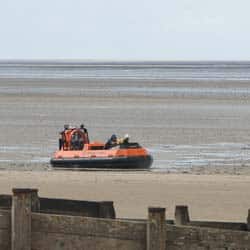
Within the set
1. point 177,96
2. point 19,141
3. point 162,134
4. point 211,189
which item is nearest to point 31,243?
point 211,189

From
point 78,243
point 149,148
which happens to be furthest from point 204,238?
point 149,148

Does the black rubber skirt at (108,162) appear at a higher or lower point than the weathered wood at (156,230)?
lower

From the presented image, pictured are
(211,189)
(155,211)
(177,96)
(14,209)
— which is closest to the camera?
(155,211)

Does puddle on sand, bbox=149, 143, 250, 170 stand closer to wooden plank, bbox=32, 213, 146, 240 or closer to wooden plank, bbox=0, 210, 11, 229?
wooden plank, bbox=0, 210, 11, 229

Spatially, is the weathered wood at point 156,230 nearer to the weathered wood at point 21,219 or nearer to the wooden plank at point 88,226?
the wooden plank at point 88,226

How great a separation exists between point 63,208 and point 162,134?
25.0m

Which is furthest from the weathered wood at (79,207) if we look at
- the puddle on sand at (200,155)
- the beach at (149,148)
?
the puddle on sand at (200,155)

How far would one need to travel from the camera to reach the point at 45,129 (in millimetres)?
35812

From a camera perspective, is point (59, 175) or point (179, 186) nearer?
point (179, 186)

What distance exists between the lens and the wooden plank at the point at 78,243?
797 cm

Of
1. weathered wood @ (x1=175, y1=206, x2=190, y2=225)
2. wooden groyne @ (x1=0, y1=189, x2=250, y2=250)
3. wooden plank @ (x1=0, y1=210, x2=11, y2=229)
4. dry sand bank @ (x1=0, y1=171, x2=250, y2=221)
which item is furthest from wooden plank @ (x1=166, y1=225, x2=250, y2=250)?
dry sand bank @ (x1=0, y1=171, x2=250, y2=221)

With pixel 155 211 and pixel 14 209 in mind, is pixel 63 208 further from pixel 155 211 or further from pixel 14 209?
pixel 155 211

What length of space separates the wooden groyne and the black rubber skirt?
1518cm

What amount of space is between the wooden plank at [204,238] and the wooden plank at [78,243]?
0.85ft
